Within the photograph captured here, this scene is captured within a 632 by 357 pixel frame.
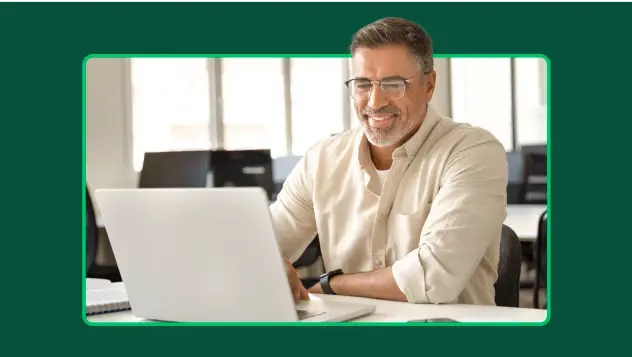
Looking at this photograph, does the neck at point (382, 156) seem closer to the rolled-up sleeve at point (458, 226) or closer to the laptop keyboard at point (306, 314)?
the rolled-up sleeve at point (458, 226)

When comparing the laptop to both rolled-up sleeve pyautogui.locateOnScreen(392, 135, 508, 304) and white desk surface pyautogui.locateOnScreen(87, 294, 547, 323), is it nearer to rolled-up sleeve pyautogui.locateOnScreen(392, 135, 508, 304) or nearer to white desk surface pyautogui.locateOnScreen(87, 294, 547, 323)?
white desk surface pyautogui.locateOnScreen(87, 294, 547, 323)

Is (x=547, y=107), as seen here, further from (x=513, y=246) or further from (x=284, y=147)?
(x=284, y=147)

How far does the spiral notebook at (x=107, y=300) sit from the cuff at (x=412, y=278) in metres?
0.60

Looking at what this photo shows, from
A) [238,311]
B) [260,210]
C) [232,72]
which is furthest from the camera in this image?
[232,72]

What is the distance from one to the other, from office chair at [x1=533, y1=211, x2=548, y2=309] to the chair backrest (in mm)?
44

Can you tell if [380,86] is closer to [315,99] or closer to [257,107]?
[315,99]

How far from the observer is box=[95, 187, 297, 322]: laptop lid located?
191 centimetres

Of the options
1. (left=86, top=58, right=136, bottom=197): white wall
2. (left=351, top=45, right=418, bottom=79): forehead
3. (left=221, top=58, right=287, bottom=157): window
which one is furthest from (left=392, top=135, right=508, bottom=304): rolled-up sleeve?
(left=86, top=58, right=136, bottom=197): white wall

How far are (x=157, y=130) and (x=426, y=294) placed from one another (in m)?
0.70

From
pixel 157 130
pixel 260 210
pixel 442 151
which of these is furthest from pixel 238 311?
pixel 442 151

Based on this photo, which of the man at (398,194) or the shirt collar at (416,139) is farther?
the shirt collar at (416,139)

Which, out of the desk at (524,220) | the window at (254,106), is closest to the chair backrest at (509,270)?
the desk at (524,220)

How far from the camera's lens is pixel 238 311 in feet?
6.73

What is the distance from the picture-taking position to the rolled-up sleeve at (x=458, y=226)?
2.15 m
